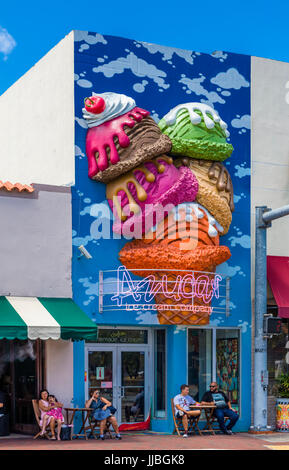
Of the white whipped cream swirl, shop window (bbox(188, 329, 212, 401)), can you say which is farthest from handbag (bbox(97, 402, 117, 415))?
the white whipped cream swirl

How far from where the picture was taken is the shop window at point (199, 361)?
70.0 ft

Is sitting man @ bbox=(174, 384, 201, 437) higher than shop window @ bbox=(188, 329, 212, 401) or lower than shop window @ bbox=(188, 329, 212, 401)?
lower

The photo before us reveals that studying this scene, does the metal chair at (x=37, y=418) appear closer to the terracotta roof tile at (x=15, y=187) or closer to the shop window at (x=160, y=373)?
the shop window at (x=160, y=373)

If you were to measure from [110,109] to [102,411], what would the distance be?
7271mm

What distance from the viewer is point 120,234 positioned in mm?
20547

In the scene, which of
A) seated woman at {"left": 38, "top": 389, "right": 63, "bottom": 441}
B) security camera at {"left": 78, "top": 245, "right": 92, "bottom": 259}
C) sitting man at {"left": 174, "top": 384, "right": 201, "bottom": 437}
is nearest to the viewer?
seated woman at {"left": 38, "top": 389, "right": 63, "bottom": 441}

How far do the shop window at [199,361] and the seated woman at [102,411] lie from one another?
2.94 metres

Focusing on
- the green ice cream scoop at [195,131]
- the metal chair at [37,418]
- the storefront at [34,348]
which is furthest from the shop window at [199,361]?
the green ice cream scoop at [195,131]

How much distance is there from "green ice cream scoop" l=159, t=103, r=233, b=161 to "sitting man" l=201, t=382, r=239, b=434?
232 inches

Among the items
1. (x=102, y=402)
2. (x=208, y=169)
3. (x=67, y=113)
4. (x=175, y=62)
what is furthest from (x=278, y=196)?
(x=102, y=402)

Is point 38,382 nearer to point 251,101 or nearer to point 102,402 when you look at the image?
point 102,402

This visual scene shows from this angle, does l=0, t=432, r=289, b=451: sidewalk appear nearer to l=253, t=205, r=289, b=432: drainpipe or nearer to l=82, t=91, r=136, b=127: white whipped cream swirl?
l=253, t=205, r=289, b=432: drainpipe

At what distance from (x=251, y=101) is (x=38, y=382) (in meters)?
9.52

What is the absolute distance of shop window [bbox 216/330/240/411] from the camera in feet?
71.4
